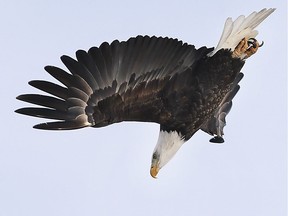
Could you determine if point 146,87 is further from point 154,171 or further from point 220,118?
point 220,118

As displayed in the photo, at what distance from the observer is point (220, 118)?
656 inches

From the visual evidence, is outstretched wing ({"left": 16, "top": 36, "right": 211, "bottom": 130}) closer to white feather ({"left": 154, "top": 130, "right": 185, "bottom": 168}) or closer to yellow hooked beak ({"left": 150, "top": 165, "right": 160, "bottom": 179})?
white feather ({"left": 154, "top": 130, "right": 185, "bottom": 168})

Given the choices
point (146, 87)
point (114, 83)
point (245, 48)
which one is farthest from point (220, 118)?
point (114, 83)

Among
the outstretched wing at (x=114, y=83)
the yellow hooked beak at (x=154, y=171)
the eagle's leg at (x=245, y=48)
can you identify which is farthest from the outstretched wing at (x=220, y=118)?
the outstretched wing at (x=114, y=83)

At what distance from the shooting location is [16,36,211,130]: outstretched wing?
14211 millimetres

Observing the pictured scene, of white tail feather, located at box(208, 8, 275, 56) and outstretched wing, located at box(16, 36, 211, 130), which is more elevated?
white tail feather, located at box(208, 8, 275, 56)

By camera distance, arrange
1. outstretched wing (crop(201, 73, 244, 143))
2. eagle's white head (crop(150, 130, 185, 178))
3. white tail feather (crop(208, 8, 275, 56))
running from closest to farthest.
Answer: eagle's white head (crop(150, 130, 185, 178))
white tail feather (crop(208, 8, 275, 56))
outstretched wing (crop(201, 73, 244, 143))

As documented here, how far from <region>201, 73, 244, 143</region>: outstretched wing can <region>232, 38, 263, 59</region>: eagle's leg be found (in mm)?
817

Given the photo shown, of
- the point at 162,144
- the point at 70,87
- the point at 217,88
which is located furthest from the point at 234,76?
the point at 70,87

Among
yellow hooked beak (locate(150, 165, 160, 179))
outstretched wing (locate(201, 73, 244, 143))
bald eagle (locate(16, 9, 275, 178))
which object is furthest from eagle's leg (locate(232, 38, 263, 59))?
yellow hooked beak (locate(150, 165, 160, 179))

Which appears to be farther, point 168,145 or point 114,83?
point 168,145

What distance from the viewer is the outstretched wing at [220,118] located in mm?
16406

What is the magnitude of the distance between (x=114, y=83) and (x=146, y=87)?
1.42ft

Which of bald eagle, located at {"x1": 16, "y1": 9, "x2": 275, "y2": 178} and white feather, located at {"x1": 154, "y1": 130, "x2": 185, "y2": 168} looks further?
white feather, located at {"x1": 154, "y1": 130, "x2": 185, "y2": 168}
